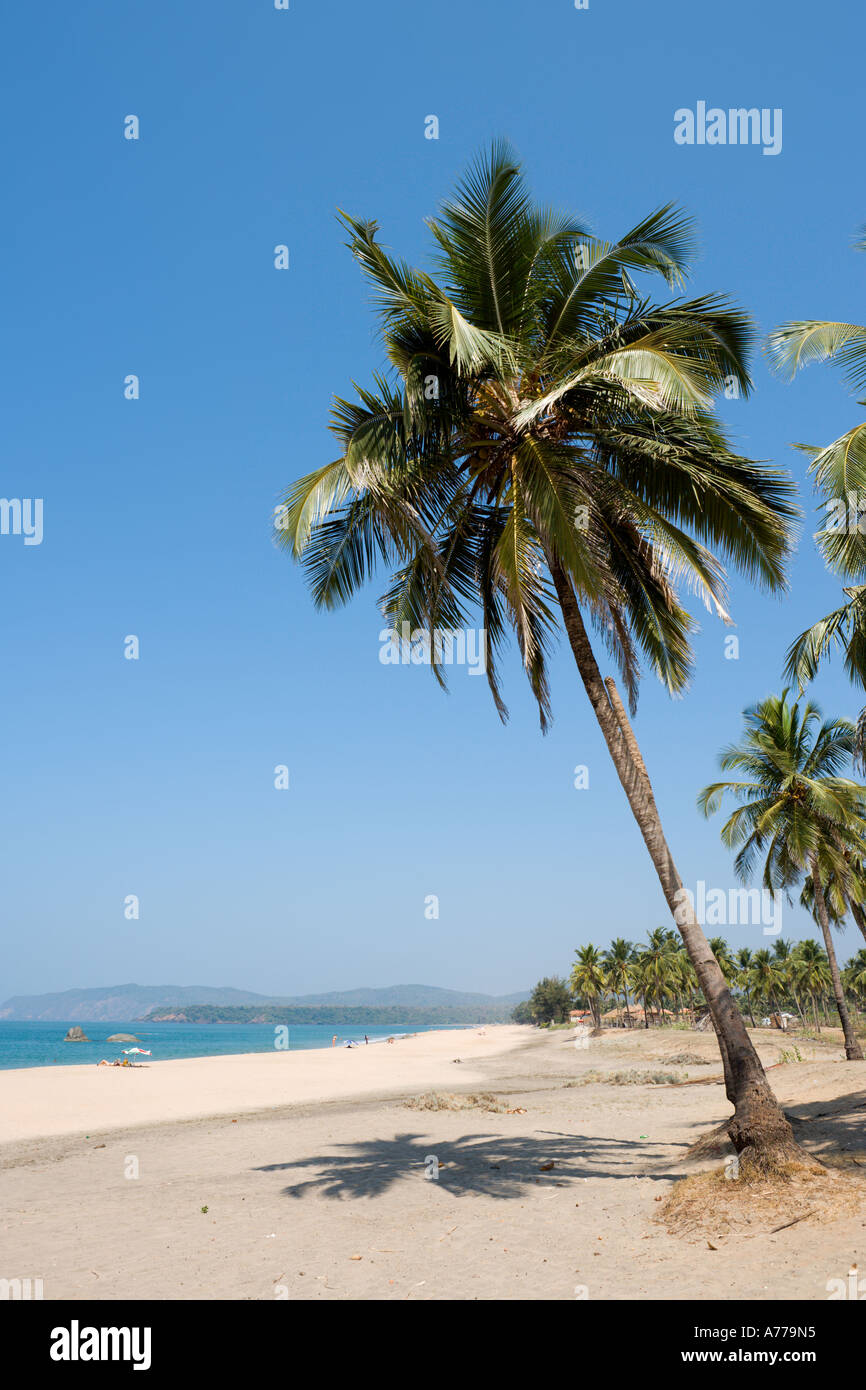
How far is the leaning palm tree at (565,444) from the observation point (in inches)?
368

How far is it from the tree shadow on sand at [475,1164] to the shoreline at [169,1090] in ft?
30.9

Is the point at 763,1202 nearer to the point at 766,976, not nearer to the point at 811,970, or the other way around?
the point at 811,970

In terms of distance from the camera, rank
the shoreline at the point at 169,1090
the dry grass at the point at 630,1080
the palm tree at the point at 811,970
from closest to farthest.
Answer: the shoreline at the point at 169,1090 < the dry grass at the point at 630,1080 < the palm tree at the point at 811,970

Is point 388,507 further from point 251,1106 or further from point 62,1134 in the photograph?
point 251,1106

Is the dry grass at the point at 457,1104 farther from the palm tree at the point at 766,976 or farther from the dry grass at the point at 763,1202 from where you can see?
the palm tree at the point at 766,976

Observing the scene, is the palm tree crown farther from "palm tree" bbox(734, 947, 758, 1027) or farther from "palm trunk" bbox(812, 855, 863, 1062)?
"palm tree" bbox(734, 947, 758, 1027)

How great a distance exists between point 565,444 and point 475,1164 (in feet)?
33.1

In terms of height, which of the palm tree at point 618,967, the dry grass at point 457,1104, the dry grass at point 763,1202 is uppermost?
the dry grass at point 763,1202

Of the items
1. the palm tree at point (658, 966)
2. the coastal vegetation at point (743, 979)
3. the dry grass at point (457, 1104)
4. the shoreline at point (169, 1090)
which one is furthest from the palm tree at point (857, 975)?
the dry grass at point (457, 1104)

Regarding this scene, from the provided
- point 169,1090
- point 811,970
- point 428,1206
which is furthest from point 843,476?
point 811,970

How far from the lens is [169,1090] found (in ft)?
102
